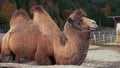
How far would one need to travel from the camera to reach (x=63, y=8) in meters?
84.8

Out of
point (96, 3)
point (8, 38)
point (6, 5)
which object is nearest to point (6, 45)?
point (8, 38)

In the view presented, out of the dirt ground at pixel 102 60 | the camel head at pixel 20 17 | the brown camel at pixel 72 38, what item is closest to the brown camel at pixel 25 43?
the camel head at pixel 20 17

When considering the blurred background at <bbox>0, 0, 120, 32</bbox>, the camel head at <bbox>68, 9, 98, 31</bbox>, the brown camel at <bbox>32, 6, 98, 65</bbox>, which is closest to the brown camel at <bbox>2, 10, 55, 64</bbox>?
the brown camel at <bbox>32, 6, 98, 65</bbox>

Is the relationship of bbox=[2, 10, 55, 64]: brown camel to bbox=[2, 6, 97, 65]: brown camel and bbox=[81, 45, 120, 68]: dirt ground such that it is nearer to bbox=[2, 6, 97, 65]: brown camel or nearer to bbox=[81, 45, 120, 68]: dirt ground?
bbox=[2, 6, 97, 65]: brown camel

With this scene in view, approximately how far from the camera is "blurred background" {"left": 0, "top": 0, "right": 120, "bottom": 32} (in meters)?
67.1

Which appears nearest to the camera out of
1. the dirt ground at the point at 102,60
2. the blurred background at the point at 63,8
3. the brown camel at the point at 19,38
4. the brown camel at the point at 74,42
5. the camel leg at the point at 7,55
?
the brown camel at the point at 74,42

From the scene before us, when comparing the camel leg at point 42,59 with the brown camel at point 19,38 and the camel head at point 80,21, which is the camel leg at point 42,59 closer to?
the brown camel at point 19,38

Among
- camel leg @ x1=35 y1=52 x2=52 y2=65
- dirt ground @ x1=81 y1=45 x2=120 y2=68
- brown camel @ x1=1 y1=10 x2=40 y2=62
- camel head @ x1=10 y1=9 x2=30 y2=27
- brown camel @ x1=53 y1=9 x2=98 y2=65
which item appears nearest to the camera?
brown camel @ x1=53 y1=9 x2=98 y2=65

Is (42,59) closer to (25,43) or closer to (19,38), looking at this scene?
(25,43)

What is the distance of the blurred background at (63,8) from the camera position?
67125 mm

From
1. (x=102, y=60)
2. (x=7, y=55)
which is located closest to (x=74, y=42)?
(x=7, y=55)

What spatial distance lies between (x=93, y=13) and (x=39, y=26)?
81.9 meters

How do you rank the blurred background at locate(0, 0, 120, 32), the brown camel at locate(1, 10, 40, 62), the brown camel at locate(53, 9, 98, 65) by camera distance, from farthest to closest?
the blurred background at locate(0, 0, 120, 32)
the brown camel at locate(1, 10, 40, 62)
the brown camel at locate(53, 9, 98, 65)

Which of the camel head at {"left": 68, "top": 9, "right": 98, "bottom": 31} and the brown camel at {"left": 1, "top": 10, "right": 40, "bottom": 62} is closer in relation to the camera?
the camel head at {"left": 68, "top": 9, "right": 98, "bottom": 31}
